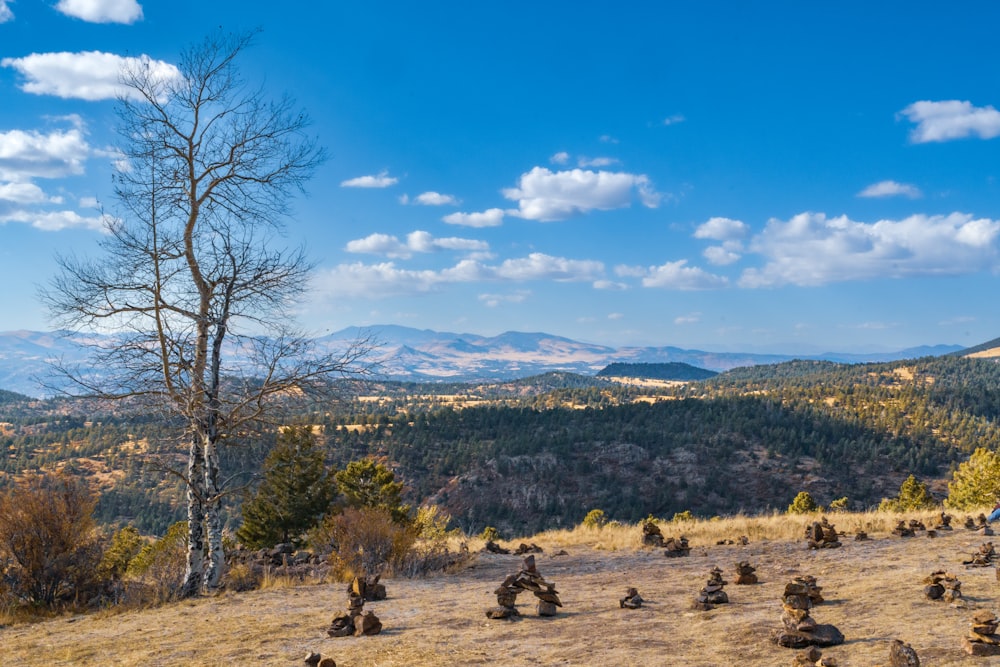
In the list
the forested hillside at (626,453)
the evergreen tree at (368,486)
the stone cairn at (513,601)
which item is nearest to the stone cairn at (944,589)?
the stone cairn at (513,601)

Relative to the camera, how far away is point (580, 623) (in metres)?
7.72

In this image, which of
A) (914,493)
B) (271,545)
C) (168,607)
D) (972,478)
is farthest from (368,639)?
(914,493)

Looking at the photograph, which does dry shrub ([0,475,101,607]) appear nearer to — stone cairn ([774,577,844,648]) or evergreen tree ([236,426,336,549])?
stone cairn ([774,577,844,648])

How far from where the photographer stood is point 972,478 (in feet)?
107

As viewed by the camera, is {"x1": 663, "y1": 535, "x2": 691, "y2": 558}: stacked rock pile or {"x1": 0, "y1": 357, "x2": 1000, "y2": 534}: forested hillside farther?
{"x1": 0, "y1": 357, "x2": 1000, "y2": 534}: forested hillside

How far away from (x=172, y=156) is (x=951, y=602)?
14.7 metres

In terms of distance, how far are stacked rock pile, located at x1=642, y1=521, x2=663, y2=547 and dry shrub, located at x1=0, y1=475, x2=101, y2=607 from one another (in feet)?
39.0

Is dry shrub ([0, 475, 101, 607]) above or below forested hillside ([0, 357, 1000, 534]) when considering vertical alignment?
above

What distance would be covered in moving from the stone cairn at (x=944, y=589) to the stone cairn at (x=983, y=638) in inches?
77.1

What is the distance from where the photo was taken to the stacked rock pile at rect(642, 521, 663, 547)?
14758 millimetres

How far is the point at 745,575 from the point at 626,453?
343 ft

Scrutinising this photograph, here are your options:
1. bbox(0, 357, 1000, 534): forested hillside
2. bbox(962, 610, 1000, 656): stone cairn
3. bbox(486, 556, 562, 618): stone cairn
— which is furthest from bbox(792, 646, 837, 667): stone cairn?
bbox(0, 357, 1000, 534): forested hillside

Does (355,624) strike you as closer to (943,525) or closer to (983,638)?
(983,638)

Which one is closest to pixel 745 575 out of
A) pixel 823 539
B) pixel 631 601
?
pixel 631 601
